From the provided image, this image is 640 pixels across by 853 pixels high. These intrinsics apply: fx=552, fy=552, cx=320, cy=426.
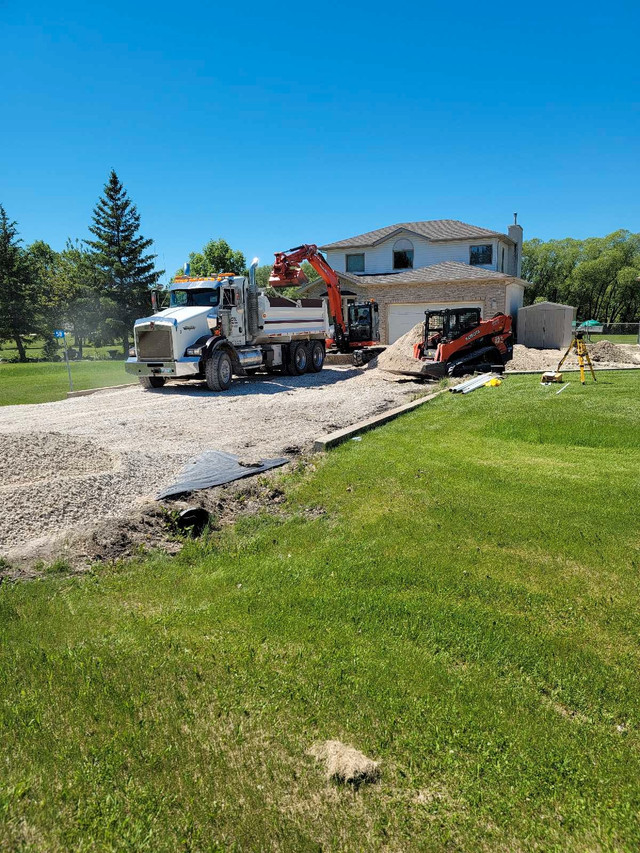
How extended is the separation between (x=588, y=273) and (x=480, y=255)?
114ft

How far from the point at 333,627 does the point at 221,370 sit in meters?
12.7

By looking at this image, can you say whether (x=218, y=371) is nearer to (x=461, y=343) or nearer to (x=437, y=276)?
(x=461, y=343)

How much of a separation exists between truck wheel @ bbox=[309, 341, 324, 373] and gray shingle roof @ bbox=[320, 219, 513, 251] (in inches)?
529

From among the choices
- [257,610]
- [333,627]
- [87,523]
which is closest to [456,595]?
[333,627]

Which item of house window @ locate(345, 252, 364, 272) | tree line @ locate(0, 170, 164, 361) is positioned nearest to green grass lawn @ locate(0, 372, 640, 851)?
house window @ locate(345, 252, 364, 272)

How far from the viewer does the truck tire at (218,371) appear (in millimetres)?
15320

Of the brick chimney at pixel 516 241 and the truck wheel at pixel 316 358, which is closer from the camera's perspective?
the truck wheel at pixel 316 358

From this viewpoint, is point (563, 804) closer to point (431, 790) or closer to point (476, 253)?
point (431, 790)

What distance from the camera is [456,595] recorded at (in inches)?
160

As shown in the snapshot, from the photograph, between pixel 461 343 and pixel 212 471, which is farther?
pixel 461 343

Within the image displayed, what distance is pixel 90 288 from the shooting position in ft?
149

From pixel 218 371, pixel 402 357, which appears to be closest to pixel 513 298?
pixel 402 357

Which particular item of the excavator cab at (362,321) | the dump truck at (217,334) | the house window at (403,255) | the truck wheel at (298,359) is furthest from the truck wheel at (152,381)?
the house window at (403,255)

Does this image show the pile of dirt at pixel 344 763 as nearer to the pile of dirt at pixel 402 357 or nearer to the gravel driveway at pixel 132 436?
the gravel driveway at pixel 132 436
